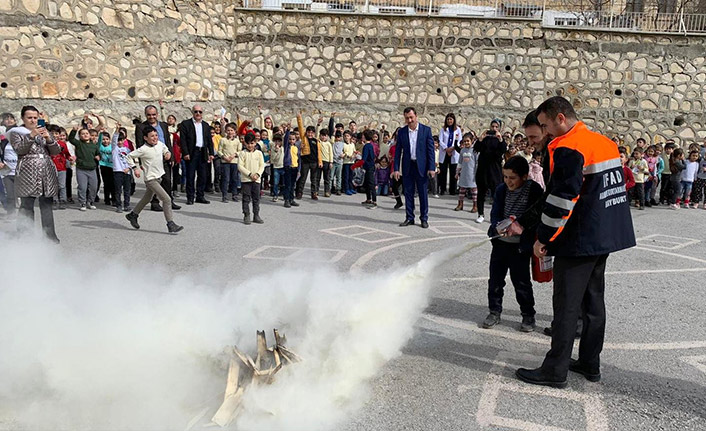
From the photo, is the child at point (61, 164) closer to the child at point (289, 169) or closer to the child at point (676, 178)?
the child at point (289, 169)

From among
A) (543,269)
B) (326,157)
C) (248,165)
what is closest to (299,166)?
(326,157)

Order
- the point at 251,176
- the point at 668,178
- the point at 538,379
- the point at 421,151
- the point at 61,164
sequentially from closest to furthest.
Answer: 1. the point at 538,379
2. the point at 421,151
3. the point at 251,176
4. the point at 61,164
5. the point at 668,178

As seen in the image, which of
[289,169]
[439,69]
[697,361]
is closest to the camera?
[697,361]

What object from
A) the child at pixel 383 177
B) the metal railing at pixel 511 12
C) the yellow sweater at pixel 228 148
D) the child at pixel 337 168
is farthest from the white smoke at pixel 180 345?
the metal railing at pixel 511 12

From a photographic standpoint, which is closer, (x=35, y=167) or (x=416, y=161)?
(x=35, y=167)

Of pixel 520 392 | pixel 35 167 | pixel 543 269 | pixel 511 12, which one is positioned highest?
pixel 511 12

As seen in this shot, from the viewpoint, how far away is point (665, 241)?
9820 mm

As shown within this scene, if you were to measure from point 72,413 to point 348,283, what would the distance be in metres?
2.18

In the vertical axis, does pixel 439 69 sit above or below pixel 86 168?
above

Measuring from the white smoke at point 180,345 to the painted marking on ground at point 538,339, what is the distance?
94 centimetres

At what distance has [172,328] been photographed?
13.4 ft

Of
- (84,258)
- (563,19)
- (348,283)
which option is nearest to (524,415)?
(348,283)

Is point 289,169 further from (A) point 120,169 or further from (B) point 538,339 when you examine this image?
(B) point 538,339

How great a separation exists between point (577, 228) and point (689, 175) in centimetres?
1271
